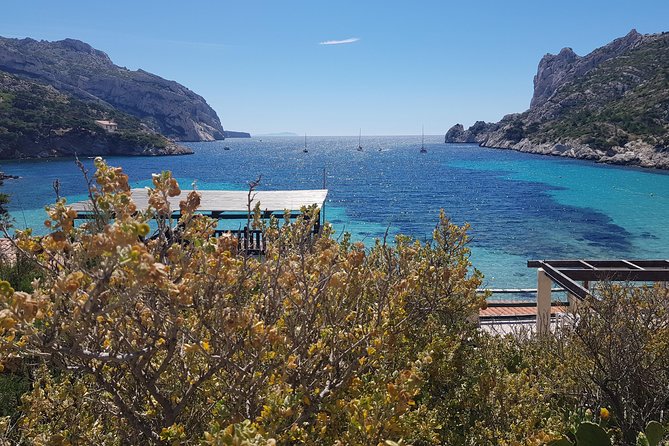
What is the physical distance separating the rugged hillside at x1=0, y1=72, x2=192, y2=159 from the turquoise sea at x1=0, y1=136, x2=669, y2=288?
20.0 ft

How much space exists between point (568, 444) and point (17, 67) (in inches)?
6681

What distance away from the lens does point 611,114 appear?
88.6 meters

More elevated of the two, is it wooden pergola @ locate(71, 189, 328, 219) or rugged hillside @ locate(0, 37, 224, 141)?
rugged hillside @ locate(0, 37, 224, 141)

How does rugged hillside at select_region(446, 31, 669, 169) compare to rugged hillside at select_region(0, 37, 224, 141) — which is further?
rugged hillside at select_region(0, 37, 224, 141)

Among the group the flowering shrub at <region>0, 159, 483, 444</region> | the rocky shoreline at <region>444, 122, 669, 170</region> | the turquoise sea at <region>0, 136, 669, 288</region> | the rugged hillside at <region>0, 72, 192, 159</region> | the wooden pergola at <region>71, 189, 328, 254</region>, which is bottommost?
the turquoise sea at <region>0, 136, 669, 288</region>

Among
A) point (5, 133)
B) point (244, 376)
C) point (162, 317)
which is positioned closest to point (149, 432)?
point (244, 376)

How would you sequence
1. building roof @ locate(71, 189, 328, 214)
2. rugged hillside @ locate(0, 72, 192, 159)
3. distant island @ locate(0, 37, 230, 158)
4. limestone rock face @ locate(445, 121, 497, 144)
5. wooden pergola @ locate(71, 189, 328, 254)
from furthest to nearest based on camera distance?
1. limestone rock face @ locate(445, 121, 497, 144)
2. distant island @ locate(0, 37, 230, 158)
3. rugged hillside @ locate(0, 72, 192, 159)
4. building roof @ locate(71, 189, 328, 214)
5. wooden pergola @ locate(71, 189, 328, 254)

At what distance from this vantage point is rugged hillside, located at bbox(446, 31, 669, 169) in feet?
242

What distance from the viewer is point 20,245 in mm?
2266

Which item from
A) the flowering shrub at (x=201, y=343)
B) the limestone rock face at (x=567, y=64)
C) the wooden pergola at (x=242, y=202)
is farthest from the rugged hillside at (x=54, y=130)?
the limestone rock face at (x=567, y=64)

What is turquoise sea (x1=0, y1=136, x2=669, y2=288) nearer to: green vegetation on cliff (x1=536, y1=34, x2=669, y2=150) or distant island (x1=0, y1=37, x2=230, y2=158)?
green vegetation on cliff (x1=536, y1=34, x2=669, y2=150)

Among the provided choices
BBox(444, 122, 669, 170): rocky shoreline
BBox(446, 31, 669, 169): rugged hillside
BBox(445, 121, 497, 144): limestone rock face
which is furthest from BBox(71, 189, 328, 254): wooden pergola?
BBox(445, 121, 497, 144): limestone rock face

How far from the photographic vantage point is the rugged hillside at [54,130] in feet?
269

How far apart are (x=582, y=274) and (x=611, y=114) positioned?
312 feet
